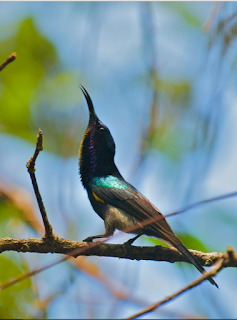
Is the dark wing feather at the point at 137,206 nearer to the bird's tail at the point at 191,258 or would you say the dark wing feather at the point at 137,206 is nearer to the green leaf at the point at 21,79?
the bird's tail at the point at 191,258

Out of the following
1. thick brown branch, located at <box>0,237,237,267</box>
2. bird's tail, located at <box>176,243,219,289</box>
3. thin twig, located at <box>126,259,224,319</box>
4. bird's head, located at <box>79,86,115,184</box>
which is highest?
bird's head, located at <box>79,86,115,184</box>

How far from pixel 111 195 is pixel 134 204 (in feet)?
1.01

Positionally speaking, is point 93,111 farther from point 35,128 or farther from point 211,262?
point 211,262

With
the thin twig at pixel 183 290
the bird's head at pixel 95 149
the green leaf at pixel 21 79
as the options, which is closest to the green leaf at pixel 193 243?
the bird's head at pixel 95 149

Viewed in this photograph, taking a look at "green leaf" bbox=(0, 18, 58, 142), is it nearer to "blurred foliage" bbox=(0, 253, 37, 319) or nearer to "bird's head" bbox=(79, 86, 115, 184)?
"bird's head" bbox=(79, 86, 115, 184)

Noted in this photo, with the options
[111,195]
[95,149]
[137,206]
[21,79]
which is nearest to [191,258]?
[137,206]

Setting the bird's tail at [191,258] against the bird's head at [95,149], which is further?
the bird's head at [95,149]

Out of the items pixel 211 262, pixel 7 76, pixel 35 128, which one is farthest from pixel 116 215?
pixel 7 76

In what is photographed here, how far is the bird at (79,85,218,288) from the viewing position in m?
3.83

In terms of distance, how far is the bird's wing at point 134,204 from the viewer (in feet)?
12.6

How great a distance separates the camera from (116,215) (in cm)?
407

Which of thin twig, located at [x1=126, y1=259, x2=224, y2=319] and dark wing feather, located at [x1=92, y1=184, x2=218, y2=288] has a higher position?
dark wing feather, located at [x1=92, y1=184, x2=218, y2=288]

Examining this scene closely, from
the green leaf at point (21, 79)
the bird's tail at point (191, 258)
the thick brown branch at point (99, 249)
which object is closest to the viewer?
the thick brown branch at point (99, 249)

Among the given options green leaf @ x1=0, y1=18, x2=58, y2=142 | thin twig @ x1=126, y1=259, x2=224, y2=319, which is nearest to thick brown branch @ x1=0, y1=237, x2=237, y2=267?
thin twig @ x1=126, y1=259, x2=224, y2=319
